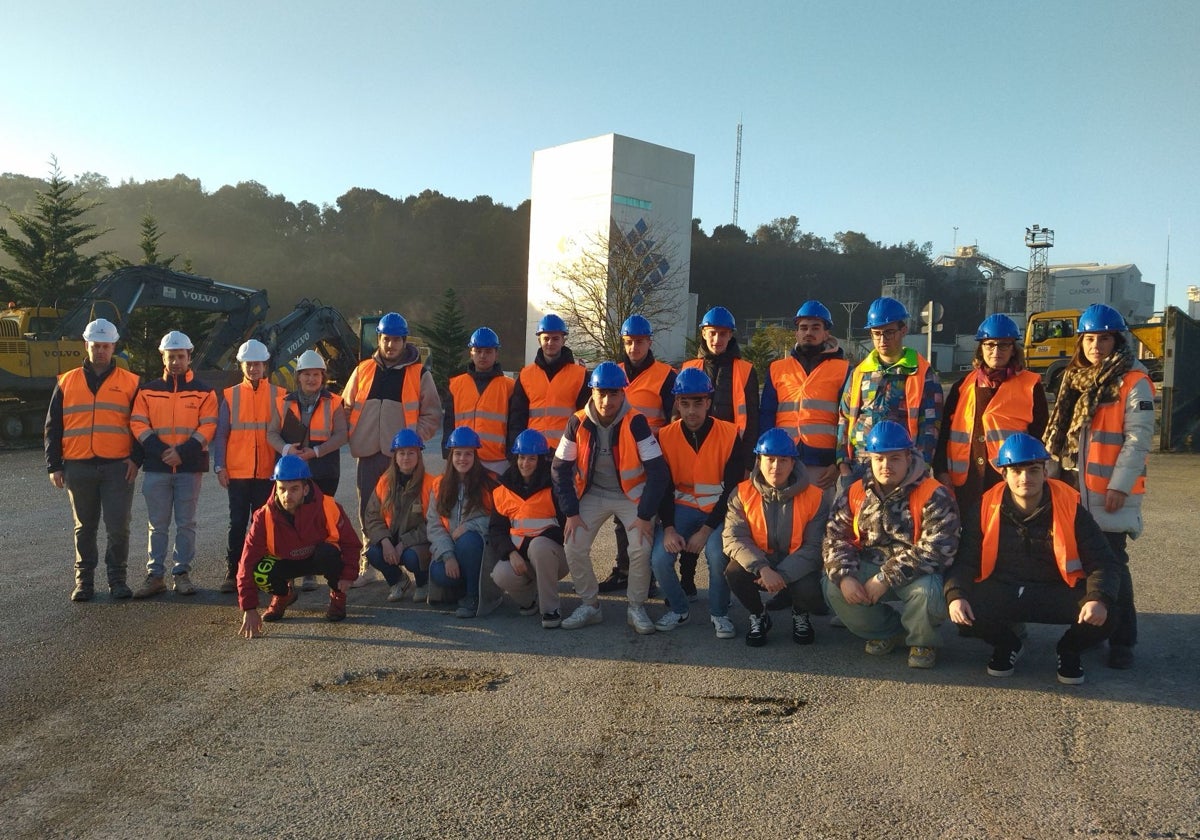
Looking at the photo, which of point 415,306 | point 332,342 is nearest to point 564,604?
point 332,342

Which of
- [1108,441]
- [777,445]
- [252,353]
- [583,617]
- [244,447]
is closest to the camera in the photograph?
[1108,441]

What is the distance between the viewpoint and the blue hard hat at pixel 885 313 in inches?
221

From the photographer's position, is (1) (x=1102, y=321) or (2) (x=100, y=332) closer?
(1) (x=1102, y=321)

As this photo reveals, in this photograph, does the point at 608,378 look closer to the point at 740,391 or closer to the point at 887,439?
the point at 740,391

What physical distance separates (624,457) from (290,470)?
2.16 m

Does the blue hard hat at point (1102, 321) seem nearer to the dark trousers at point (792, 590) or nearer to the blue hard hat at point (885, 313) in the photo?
the blue hard hat at point (885, 313)

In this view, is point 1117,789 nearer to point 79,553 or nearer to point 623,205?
point 79,553

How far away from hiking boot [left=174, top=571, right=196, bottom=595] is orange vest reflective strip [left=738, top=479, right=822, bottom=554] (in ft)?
13.5

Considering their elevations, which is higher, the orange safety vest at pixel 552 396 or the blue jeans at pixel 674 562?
the orange safety vest at pixel 552 396

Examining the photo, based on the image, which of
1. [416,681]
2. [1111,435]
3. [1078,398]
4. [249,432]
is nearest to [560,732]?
[416,681]

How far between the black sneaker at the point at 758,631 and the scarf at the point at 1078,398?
2026mm

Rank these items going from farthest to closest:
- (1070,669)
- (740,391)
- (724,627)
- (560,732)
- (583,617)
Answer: (740,391), (583,617), (724,627), (1070,669), (560,732)

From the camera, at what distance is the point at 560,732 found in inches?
159

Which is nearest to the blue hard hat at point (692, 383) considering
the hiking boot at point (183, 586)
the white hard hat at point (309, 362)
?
the white hard hat at point (309, 362)
